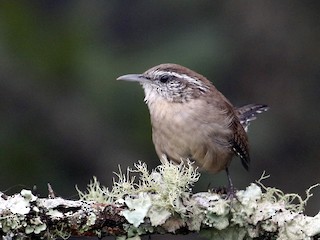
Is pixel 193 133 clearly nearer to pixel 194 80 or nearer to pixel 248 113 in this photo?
pixel 194 80

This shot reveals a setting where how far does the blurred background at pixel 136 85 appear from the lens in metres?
7.69

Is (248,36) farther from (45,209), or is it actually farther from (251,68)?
(45,209)

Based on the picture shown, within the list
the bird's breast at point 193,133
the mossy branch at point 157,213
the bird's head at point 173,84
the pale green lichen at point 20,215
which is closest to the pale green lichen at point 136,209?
the mossy branch at point 157,213

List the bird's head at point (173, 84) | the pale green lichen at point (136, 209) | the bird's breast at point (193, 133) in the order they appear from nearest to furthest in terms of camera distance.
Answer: the pale green lichen at point (136, 209) < the bird's breast at point (193, 133) < the bird's head at point (173, 84)

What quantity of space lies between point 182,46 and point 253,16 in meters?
1.25

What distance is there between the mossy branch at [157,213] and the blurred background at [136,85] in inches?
112

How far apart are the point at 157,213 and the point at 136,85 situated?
11.1 ft

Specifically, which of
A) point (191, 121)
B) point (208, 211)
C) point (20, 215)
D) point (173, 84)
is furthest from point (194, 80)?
point (20, 215)

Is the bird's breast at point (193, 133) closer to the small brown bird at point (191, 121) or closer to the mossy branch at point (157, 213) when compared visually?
the small brown bird at point (191, 121)

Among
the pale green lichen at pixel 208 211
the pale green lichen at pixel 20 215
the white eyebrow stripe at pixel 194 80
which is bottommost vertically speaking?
the pale green lichen at pixel 208 211

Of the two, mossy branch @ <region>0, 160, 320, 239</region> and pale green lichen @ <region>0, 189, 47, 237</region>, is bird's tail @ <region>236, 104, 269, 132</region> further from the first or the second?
pale green lichen @ <region>0, 189, 47, 237</region>

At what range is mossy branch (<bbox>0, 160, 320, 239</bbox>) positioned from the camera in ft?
14.1

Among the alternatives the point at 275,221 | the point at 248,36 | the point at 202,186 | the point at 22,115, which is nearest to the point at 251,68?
the point at 248,36

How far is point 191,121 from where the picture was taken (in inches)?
221
